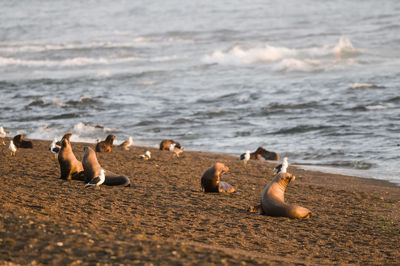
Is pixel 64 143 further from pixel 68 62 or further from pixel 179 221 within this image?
pixel 68 62

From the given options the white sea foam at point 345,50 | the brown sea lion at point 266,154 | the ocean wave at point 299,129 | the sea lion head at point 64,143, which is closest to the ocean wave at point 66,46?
the white sea foam at point 345,50

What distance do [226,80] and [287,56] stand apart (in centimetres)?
767

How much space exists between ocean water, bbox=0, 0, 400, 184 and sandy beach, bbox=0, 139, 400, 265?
3780mm

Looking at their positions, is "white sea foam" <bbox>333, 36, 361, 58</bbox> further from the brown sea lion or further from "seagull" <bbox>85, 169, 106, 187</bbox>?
"seagull" <bbox>85, 169, 106, 187</bbox>

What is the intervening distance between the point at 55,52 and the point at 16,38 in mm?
11853

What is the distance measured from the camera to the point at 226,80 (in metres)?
29.5

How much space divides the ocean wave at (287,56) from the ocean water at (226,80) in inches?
2.7

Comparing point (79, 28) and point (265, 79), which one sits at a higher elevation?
point (79, 28)

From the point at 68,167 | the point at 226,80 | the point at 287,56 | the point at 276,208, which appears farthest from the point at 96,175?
the point at 287,56

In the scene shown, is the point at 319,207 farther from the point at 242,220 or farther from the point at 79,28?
the point at 79,28

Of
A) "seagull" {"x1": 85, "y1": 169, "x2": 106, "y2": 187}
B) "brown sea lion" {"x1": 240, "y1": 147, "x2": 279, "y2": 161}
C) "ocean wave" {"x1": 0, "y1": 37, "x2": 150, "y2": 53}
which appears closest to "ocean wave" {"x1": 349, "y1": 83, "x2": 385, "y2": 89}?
"brown sea lion" {"x1": 240, "y1": 147, "x2": 279, "y2": 161}

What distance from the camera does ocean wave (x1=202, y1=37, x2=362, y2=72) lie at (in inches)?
1286

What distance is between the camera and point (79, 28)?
184ft

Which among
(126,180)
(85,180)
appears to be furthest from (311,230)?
(85,180)
